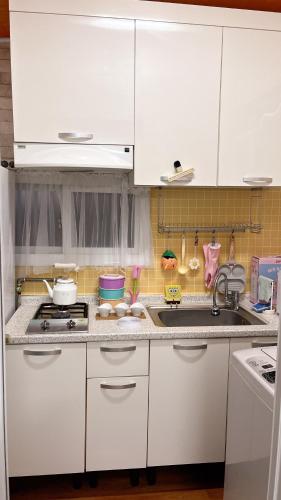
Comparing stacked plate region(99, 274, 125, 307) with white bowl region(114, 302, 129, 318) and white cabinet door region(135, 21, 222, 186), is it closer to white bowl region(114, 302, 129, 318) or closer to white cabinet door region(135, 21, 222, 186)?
white bowl region(114, 302, 129, 318)

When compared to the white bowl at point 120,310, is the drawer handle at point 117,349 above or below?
below

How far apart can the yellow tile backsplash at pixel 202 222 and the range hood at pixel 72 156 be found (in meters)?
0.46

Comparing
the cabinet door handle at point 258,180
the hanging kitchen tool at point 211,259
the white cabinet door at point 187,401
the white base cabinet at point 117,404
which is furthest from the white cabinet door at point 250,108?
the white base cabinet at point 117,404

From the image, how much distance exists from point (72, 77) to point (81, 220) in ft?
2.58

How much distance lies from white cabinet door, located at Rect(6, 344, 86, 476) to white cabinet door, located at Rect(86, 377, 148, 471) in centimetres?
6

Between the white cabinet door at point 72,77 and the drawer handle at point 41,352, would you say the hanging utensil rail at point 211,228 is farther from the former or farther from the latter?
the drawer handle at point 41,352

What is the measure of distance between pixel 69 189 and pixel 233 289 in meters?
1.14

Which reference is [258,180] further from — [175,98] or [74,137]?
[74,137]

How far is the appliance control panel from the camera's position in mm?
1452

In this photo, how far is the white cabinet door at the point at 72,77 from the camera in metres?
1.98

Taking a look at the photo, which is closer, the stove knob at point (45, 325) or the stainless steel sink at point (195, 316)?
the stove knob at point (45, 325)

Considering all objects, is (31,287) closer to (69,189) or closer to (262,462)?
(69,189)

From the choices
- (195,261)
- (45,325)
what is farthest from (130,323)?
(195,261)

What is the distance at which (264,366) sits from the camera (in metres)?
Result: 1.55
